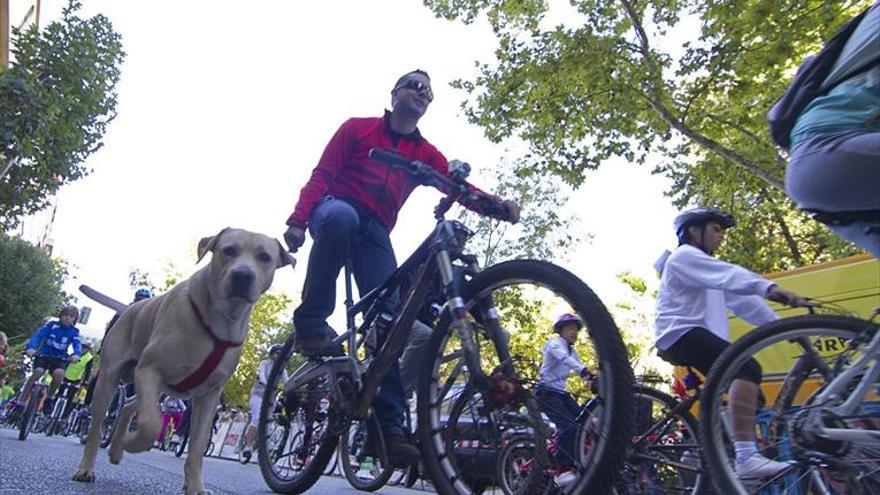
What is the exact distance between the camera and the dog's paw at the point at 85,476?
369 centimetres

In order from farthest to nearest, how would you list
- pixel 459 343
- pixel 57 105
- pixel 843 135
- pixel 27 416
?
pixel 57 105 → pixel 27 416 → pixel 459 343 → pixel 843 135

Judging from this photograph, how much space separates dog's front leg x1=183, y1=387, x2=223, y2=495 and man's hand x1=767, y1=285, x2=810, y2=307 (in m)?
2.90

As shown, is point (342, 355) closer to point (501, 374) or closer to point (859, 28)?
point (501, 374)

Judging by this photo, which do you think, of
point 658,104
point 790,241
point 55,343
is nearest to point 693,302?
point 658,104

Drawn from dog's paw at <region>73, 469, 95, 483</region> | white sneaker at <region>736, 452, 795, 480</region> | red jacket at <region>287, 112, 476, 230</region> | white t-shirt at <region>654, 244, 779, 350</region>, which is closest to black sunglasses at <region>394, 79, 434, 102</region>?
red jacket at <region>287, 112, 476, 230</region>

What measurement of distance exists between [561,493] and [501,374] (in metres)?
0.49

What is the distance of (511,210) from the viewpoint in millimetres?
3418

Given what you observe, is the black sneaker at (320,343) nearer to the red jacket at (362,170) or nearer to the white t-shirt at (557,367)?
the red jacket at (362,170)

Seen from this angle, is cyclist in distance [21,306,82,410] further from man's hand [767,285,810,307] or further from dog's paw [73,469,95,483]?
man's hand [767,285,810,307]

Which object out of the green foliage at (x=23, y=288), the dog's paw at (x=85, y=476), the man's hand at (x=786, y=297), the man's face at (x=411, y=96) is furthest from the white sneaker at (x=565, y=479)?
the green foliage at (x=23, y=288)

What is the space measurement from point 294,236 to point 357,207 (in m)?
0.43

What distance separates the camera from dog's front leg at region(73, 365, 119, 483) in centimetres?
Answer: 381

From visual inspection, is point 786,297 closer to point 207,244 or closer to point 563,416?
point 563,416

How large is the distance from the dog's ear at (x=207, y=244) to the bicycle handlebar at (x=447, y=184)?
48.8 inches
